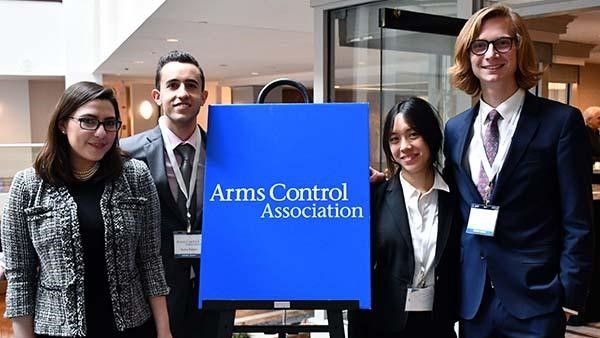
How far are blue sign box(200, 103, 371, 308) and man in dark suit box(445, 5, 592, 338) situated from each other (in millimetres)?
333

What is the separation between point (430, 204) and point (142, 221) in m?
0.88

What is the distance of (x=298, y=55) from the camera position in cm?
993

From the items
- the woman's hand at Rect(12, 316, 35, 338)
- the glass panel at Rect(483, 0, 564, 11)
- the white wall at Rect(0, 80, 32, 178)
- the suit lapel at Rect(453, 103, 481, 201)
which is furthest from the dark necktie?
the white wall at Rect(0, 80, 32, 178)

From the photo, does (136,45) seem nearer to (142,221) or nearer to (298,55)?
(298,55)

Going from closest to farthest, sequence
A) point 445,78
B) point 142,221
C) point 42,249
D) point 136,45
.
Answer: point 42,249
point 142,221
point 445,78
point 136,45

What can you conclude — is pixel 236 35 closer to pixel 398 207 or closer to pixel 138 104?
pixel 398 207

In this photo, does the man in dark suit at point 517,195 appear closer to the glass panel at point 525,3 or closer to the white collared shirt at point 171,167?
the white collared shirt at point 171,167

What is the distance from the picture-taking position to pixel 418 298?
1.88m

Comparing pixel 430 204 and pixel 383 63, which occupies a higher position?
pixel 383 63

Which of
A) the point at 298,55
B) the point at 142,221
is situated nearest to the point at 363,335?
the point at 142,221

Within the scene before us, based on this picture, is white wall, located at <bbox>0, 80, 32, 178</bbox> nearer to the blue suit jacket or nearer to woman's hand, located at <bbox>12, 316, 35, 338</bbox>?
woman's hand, located at <bbox>12, 316, 35, 338</bbox>

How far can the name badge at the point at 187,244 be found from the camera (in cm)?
207

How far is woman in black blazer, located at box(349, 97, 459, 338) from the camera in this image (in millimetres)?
1890

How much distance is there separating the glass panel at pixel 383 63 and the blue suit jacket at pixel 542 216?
5.56 feet
